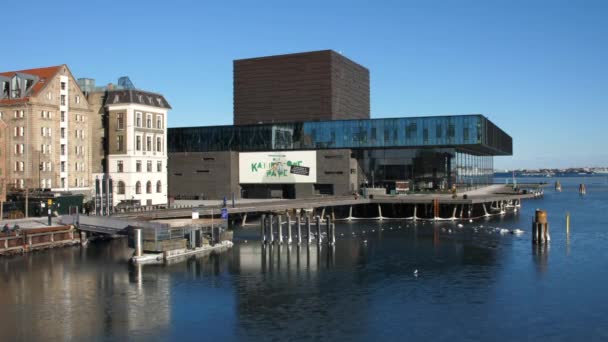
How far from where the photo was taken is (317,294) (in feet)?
149

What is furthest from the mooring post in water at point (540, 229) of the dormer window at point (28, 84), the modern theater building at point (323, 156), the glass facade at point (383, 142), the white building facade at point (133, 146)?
the dormer window at point (28, 84)

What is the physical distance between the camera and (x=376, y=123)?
421 feet

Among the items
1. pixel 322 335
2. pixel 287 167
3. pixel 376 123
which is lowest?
pixel 322 335

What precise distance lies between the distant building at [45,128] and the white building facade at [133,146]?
4235 mm

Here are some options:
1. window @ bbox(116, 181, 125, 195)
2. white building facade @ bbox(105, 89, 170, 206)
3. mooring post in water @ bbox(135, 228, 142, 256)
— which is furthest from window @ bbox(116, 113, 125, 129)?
mooring post in water @ bbox(135, 228, 142, 256)

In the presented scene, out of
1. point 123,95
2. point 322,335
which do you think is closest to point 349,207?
point 123,95

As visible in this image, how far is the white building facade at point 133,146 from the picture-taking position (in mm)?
98500

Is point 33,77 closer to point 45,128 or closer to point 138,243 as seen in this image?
point 45,128

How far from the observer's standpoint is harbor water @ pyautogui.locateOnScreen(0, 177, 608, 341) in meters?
36.1

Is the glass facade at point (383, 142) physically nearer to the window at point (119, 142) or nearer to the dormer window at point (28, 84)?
the window at point (119, 142)

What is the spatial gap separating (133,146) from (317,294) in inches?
2417

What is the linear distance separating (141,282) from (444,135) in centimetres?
8457

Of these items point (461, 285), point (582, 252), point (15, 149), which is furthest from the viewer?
point (15, 149)

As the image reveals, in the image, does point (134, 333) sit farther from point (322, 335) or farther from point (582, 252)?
point (582, 252)
